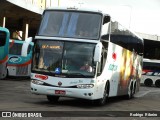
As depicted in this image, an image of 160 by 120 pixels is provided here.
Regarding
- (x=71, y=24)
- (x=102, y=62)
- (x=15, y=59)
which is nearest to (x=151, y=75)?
(x=15, y=59)

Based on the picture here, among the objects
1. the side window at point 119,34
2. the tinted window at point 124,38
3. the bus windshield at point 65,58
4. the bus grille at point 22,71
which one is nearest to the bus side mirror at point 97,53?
the bus windshield at point 65,58

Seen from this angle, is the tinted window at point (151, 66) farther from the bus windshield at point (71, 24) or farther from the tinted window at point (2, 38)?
the bus windshield at point (71, 24)

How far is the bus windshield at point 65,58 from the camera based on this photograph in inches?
661

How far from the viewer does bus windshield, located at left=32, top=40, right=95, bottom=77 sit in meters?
16.8

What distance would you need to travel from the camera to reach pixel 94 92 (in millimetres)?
16938

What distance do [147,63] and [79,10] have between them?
3612 cm

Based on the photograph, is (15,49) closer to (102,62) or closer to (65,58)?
(102,62)

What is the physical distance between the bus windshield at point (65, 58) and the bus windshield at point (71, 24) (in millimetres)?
352

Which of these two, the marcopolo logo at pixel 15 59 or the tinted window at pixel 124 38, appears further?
the marcopolo logo at pixel 15 59

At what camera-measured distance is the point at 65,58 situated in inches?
665

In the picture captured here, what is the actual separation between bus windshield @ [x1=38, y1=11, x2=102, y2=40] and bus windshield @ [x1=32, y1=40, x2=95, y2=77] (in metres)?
0.35

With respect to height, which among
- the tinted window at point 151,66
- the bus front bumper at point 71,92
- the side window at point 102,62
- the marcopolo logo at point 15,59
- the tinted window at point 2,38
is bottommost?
the tinted window at point 151,66

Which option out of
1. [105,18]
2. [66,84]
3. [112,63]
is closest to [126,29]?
[112,63]

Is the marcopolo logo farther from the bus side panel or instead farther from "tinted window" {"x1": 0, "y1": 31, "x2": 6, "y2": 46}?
the bus side panel
